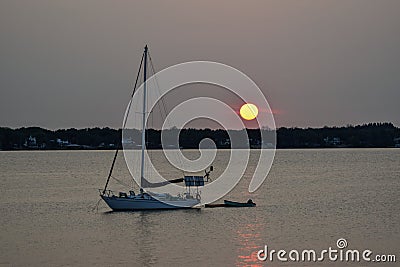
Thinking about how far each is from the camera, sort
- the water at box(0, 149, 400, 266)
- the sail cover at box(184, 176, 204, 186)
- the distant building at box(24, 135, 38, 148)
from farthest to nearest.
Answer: the distant building at box(24, 135, 38, 148) → the sail cover at box(184, 176, 204, 186) → the water at box(0, 149, 400, 266)

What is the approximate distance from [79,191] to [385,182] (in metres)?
32.8

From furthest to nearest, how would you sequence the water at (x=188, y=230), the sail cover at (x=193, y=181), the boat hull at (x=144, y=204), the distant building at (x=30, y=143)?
the distant building at (x=30, y=143)
the sail cover at (x=193, y=181)
the boat hull at (x=144, y=204)
the water at (x=188, y=230)

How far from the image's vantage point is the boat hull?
140ft

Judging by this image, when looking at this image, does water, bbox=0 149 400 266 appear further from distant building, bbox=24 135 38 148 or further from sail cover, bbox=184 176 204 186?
distant building, bbox=24 135 38 148

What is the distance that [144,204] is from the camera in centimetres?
4269

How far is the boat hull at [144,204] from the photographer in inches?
1678

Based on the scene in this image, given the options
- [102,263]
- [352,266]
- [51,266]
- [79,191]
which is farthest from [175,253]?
[79,191]

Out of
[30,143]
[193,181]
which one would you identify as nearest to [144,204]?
[193,181]

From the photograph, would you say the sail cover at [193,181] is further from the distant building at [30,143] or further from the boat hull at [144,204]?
the distant building at [30,143]

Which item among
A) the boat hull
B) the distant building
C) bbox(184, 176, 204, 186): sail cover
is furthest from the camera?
the distant building

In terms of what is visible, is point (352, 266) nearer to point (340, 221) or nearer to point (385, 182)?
point (340, 221)

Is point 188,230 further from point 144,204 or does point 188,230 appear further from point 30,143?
point 30,143

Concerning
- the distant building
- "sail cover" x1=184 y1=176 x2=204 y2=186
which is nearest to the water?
"sail cover" x1=184 y1=176 x2=204 y2=186

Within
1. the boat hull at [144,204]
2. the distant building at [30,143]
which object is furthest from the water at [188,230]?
the distant building at [30,143]
